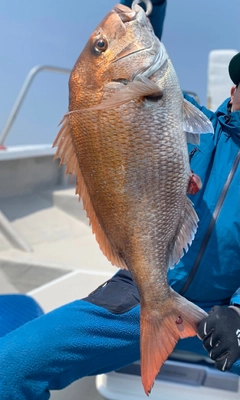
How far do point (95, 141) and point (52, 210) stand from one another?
380cm

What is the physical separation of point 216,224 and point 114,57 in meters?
0.77

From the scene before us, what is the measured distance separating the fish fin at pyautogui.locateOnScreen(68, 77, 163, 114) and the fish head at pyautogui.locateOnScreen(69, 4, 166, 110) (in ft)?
0.15

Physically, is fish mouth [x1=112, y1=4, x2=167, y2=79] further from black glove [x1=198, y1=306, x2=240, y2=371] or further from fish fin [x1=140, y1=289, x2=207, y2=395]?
black glove [x1=198, y1=306, x2=240, y2=371]

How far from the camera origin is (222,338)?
1477 millimetres

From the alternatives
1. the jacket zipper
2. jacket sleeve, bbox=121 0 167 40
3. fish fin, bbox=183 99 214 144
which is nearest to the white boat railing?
jacket sleeve, bbox=121 0 167 40

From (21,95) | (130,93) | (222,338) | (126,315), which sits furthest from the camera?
(21,95)

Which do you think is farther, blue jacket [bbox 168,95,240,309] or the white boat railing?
the white boat railing

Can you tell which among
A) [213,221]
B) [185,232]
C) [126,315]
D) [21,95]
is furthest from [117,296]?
[21,95]

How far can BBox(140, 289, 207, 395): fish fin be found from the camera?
1312 mm

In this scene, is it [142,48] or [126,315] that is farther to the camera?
[126,315]

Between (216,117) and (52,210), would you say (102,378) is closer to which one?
(216,117)

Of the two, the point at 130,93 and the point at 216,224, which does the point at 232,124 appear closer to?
the point at 216,224

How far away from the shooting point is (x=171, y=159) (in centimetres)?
122

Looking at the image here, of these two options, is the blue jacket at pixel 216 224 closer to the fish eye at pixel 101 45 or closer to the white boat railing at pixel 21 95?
the fish eye at pixel 101 45
